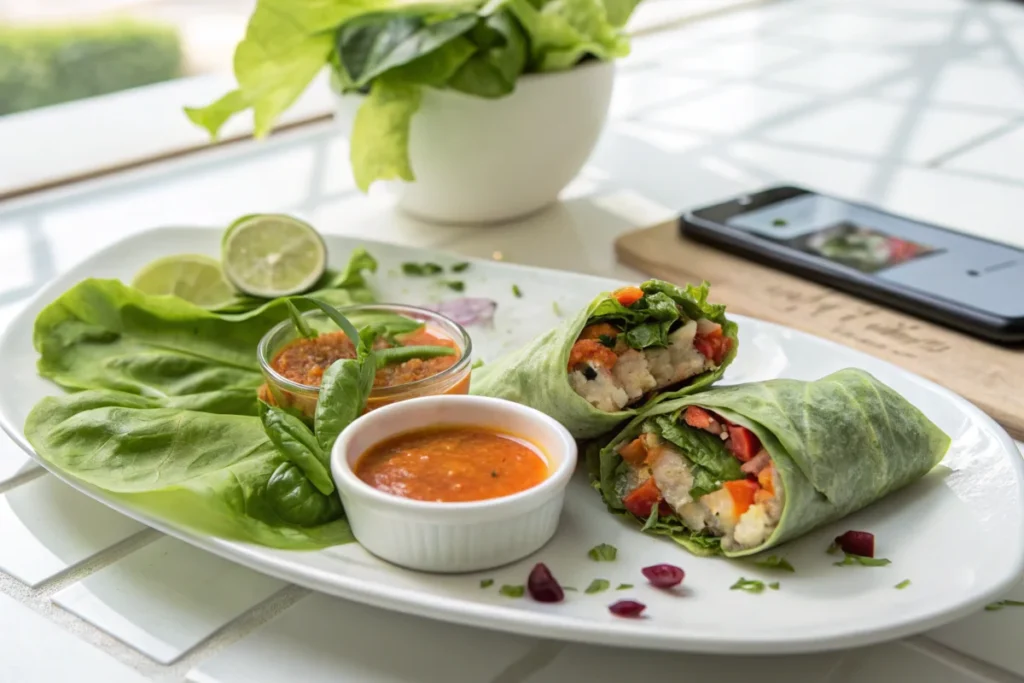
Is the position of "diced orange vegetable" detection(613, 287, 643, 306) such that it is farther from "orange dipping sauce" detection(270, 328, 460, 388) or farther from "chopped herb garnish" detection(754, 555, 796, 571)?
"chopped herb garnish" detection(754, 555, 796, 571)

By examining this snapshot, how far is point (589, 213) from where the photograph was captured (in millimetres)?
3465

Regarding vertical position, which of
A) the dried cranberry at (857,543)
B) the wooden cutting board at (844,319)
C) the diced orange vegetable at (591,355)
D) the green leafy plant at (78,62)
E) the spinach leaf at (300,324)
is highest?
the diced orange vegetable at (591,355)

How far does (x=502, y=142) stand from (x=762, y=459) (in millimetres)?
1547

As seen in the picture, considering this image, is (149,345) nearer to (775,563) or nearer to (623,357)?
(623,357)

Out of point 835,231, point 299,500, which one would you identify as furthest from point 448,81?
point 299,500

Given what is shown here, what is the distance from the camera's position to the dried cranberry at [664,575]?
163 centimetres

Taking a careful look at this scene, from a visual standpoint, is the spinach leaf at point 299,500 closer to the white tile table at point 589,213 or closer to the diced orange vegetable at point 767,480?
the white tile table at point 589,213

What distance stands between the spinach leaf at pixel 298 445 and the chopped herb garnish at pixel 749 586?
0.65 meters

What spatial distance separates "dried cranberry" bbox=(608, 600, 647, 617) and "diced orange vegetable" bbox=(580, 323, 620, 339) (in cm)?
56

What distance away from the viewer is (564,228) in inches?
132

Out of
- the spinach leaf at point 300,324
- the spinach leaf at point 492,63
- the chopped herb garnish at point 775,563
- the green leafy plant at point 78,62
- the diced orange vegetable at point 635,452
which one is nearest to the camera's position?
the chopped herb garnish at point 775,563

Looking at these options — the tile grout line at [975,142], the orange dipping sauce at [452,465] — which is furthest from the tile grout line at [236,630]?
the tile grout line at [975,142]

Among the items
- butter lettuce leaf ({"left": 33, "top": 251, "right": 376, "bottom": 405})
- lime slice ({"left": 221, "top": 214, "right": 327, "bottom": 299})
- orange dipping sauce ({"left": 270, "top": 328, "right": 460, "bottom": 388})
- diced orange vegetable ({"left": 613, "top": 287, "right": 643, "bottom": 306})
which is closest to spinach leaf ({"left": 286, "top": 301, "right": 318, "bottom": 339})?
orange dipping sauce ({"left": 270, "top": 328, "right": 460, "bottom": 388})

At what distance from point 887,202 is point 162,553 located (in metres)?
2.52
